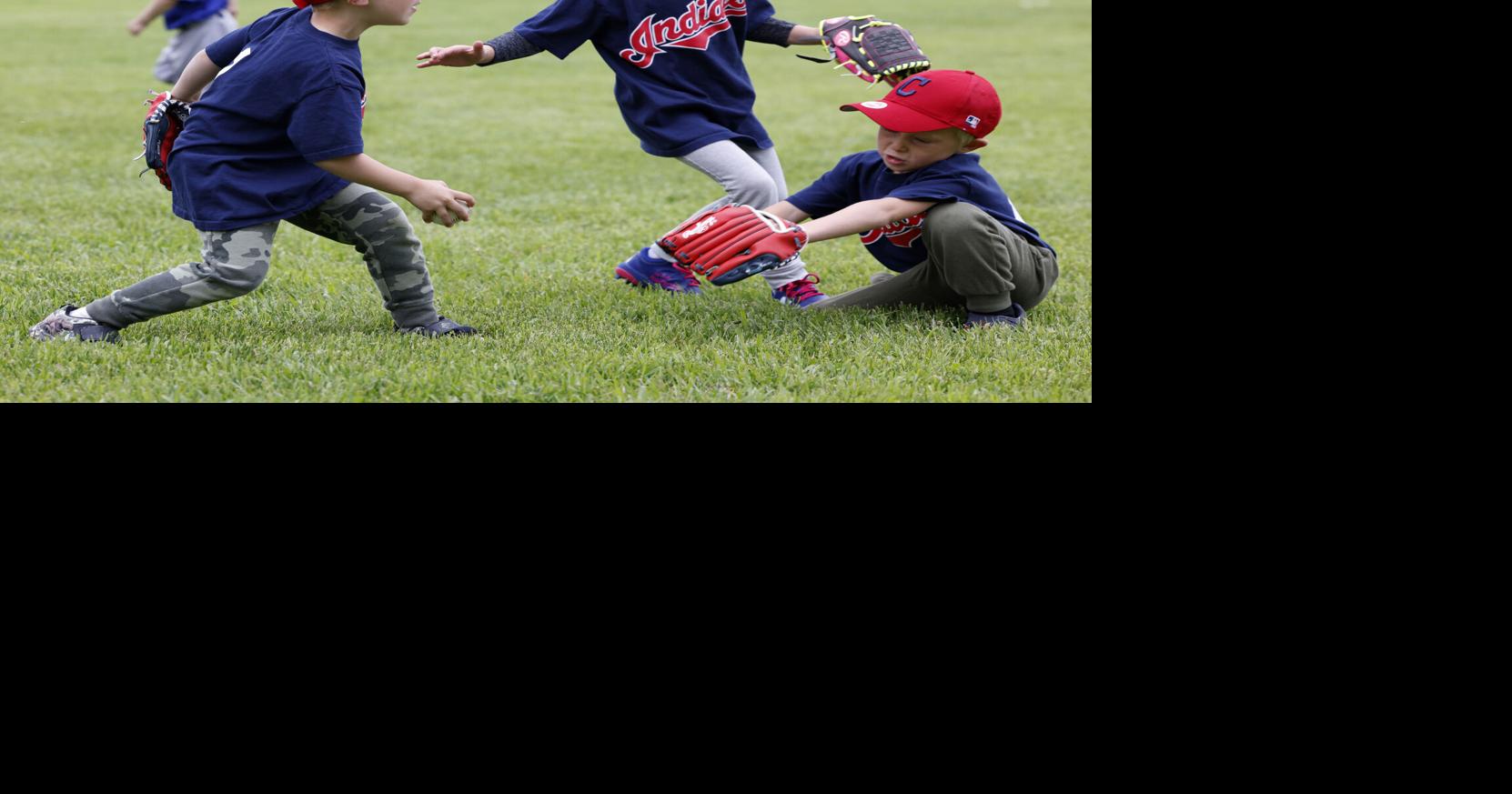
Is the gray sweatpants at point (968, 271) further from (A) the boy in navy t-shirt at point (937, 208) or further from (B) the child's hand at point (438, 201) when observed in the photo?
(B) the child's hand at point (438, 201)

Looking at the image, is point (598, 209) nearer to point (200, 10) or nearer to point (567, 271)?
point (567, 271)

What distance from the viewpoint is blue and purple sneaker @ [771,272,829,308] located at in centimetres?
463

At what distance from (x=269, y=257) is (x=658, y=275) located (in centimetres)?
133

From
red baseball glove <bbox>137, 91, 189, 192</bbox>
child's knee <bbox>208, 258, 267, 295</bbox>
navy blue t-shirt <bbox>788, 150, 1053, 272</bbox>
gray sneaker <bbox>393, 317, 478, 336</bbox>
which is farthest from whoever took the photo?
navy blue t-shirt <bbox>788, 150, 1053, 272</bbox>

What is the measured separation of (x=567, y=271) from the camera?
498 cm

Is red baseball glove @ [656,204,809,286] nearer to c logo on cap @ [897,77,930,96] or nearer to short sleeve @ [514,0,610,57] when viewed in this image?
c logo on cap @ [897,77,930,96]

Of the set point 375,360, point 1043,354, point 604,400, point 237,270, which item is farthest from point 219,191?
point 1043,354

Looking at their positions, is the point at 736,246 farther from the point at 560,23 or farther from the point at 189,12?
the point at 189,12

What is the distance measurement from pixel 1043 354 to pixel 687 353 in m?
0.97

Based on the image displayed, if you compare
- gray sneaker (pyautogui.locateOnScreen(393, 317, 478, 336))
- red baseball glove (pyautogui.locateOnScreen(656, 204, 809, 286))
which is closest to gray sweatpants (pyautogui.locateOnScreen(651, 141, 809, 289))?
red baseball glove (pyautogui.locateOnScreen(656, 204, 809, 286))

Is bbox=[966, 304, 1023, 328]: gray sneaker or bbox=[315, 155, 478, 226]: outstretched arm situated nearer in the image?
bbox=[315, 155, 478, 226]: outstretched arm

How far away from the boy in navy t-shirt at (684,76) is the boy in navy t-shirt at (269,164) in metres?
0.87

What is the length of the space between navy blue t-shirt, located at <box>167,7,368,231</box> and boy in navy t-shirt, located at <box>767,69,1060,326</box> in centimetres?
123

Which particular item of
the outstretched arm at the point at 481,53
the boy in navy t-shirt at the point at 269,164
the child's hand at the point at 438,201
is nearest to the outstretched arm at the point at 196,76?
the boy in navy t-shirt at the point at 269,164
